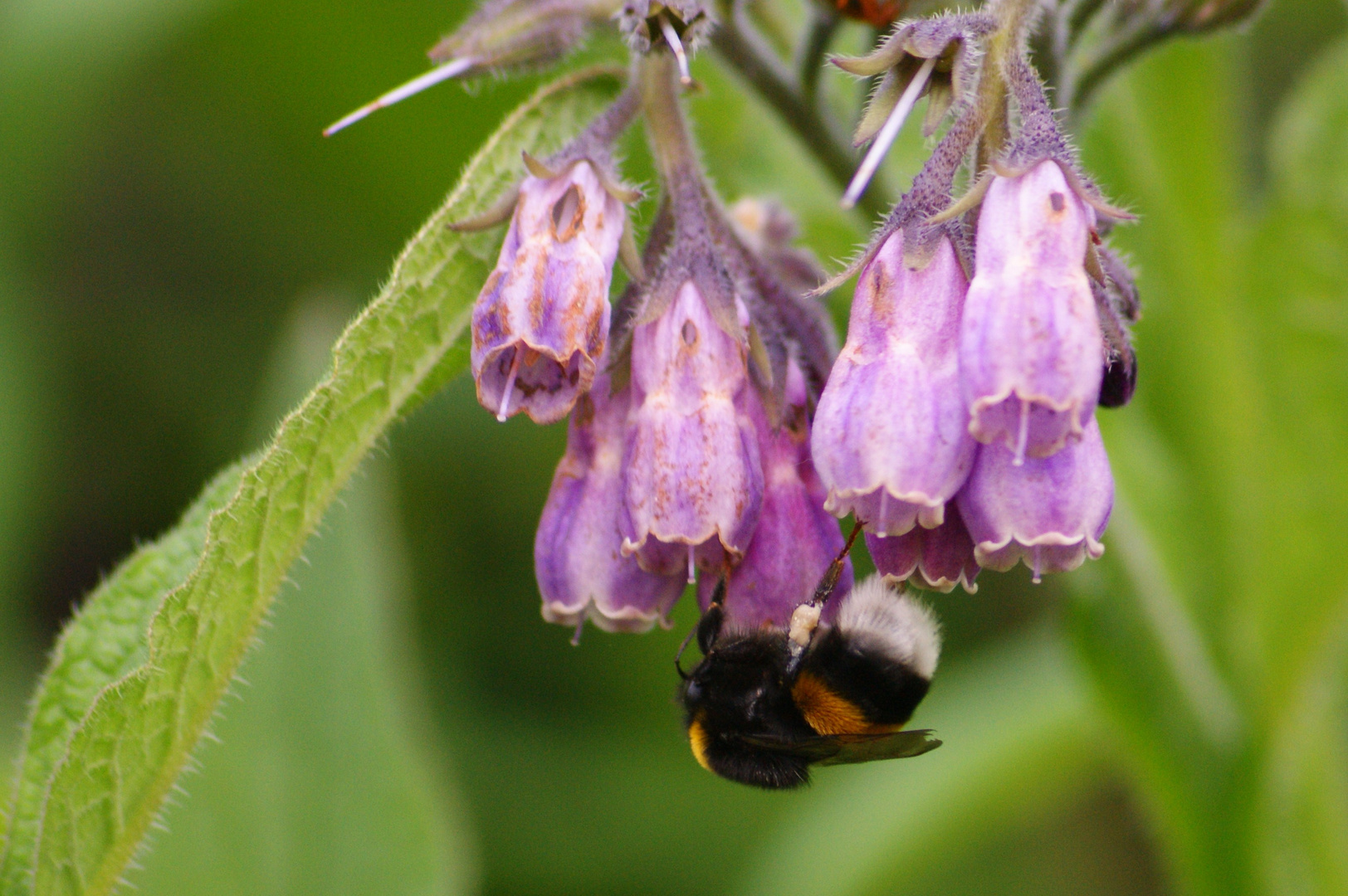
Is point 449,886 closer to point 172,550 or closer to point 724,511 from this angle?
point 172,550

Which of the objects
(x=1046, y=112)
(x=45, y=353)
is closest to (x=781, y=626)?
(x=1046, y=112)

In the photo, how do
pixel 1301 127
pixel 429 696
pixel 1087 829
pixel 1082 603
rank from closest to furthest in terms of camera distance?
pixel 1082 603 < pixel 1301 127 < pixel 429 696 < pixel 1087 829

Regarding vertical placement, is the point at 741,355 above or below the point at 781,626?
above

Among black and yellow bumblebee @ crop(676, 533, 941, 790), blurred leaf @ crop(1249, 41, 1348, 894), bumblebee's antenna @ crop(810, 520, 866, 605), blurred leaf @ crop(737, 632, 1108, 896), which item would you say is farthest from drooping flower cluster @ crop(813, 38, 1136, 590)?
blurred leaf @ crop(737, 632, 1108, 896)

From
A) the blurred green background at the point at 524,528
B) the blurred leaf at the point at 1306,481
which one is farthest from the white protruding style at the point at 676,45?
the blurred leaf at the point at 1306,481

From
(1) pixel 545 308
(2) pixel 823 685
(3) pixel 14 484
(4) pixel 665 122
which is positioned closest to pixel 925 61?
(4) pixel 665 122

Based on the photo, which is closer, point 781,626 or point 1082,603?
point 781,626

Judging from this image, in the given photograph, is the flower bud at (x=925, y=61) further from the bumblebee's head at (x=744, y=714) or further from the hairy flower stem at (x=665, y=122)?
the bumblebee's head at (x=744, y=714)
